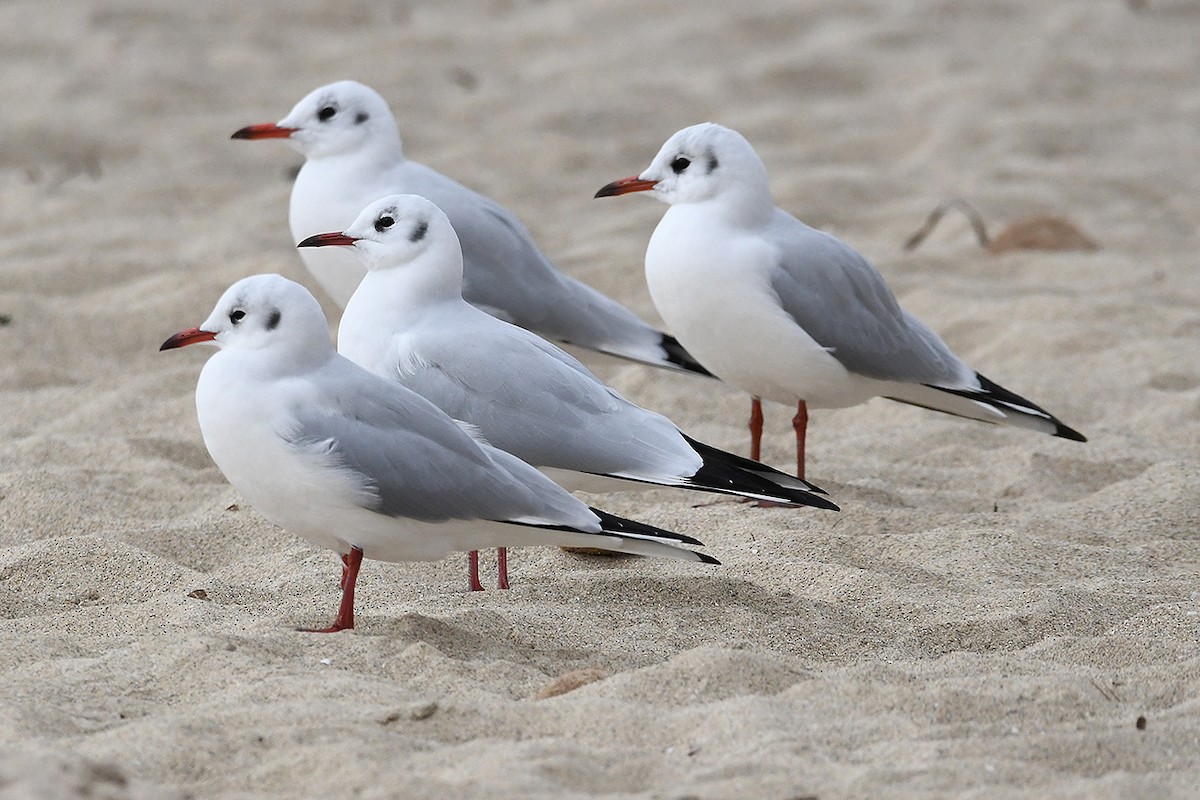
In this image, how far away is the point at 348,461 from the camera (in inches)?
136

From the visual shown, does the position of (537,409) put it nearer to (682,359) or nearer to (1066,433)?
(682,359)

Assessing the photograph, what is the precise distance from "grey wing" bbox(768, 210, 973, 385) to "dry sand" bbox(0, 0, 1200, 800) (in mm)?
314

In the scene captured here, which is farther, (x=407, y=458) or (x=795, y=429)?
(x=795, y=429)

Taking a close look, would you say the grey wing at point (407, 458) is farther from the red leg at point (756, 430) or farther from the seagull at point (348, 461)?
the red leg at point (756, 430)

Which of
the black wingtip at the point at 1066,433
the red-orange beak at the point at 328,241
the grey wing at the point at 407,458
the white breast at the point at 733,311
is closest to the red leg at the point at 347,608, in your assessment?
the grey wing at the point at 407,458

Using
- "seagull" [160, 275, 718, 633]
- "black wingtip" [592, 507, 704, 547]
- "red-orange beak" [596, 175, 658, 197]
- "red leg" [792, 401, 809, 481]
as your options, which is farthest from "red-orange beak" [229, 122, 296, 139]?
"black wingtip" [592, 507, 704, 547]

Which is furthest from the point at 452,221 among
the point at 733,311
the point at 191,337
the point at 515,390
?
the point at 191,337

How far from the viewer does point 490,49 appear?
9508 mm

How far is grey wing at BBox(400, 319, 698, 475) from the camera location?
3.96 m

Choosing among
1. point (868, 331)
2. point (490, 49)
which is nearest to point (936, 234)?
point (868, 331)

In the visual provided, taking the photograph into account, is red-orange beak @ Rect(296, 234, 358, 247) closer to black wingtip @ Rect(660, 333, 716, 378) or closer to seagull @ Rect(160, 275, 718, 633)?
seagull @ Rect(160, 275, 718, 633)

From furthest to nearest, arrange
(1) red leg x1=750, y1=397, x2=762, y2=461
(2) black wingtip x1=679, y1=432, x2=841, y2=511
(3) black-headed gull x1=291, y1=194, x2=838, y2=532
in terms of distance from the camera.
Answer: (1) red leg x1=750, y1=397, x2=762, y2=461
(3) black-headed gull x1=291, y1=194, x2=838, y2=532
(2) black wingtip x1=679, y1=432, x2=841, y2=511

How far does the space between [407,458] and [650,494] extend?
1.40 metres

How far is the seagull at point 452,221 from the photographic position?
17.0 feet
